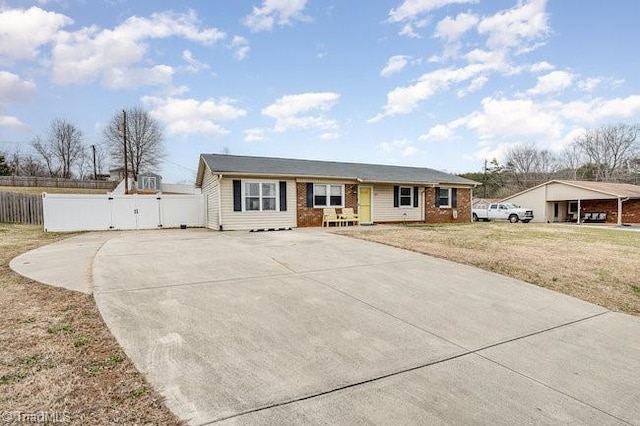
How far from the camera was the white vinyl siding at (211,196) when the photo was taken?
51.8 feet

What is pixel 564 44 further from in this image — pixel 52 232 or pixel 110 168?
pixel 110 168

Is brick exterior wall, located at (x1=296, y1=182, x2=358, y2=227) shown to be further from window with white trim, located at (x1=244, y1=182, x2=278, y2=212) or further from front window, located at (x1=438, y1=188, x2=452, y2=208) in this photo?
front window, located at (x1=438, y1=188, x2=452, y2=208)

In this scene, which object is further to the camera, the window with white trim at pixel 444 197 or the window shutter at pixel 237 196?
the window with white trim at pixel 444 197

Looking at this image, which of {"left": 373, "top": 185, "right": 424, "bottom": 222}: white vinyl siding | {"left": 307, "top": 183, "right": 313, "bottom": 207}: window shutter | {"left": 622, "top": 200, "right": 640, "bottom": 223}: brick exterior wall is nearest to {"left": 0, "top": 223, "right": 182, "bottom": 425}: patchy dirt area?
{"left": 307, "top": 183, "right": 313, "bottom": 207}: window shutter

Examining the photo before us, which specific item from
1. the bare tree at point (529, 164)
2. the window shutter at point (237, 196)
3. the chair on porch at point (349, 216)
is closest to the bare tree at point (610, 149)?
the bare tree at point (529, 164)

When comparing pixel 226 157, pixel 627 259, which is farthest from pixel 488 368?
pixel 226 157

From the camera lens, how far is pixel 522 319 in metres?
5.18

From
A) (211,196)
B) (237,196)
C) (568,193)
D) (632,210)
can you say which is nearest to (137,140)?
(211,196)

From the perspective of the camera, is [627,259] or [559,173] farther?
[559,173]

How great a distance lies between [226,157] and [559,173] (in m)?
48.1

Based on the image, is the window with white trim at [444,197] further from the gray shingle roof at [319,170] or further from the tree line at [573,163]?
the tree line at [573,163]

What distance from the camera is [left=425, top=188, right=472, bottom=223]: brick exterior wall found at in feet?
67.8

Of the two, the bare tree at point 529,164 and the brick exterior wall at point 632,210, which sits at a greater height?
the bare tree at point 529,164

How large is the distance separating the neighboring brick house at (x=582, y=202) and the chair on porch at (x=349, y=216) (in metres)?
20.8
